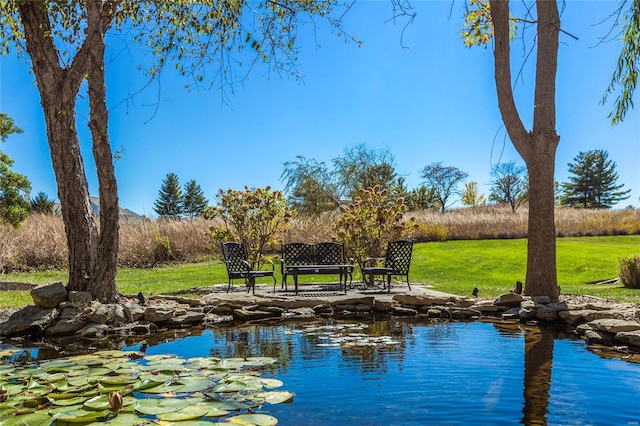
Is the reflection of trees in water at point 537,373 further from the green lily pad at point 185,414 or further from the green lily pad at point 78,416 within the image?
the green lily pad at point 78,416

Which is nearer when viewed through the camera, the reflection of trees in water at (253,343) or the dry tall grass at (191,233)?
the reflection of trees in water at (253,343)

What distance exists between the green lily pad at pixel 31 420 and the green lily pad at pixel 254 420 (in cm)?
91

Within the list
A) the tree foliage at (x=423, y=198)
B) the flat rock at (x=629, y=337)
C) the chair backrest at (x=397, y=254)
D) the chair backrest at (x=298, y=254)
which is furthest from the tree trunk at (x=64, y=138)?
the tree foliage at (x=423, y=198)

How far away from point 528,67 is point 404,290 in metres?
3.79

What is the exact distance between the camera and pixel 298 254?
9102 mm

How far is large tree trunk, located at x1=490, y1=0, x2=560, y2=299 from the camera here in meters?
6.49

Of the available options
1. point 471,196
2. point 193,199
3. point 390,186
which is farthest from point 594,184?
point 193,199

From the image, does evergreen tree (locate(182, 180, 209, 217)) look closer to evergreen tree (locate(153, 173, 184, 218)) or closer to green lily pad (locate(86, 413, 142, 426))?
evergreen tree (locate(153, 173, 184, 218))

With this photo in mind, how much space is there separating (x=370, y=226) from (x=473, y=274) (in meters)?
2.99

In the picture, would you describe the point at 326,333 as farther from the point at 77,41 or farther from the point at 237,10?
the point at 77,41

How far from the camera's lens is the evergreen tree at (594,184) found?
4550 centimetres

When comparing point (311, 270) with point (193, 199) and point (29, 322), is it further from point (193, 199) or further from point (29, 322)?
point (193, 199)

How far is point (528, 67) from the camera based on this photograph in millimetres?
6688

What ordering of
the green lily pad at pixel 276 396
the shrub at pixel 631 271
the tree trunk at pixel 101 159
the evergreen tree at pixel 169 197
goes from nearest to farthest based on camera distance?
the green lily pad at pixel 276 396 → the tree trunk at pixel 101 159 → the shrub at pixel 631 271 → the evergreen tree at pixel 169 197
